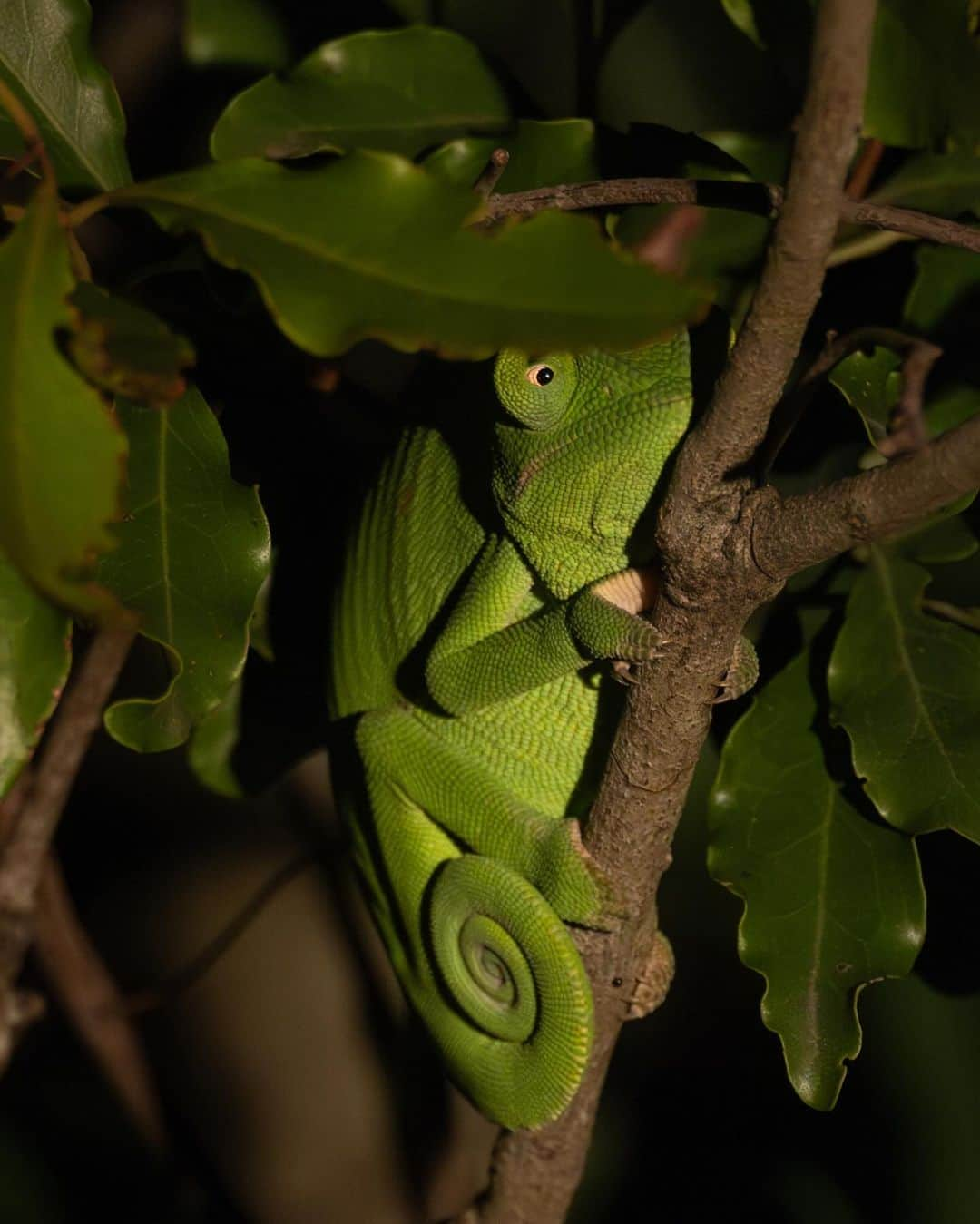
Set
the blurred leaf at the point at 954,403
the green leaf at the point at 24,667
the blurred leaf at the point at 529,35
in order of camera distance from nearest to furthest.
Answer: the green leaf at the point at 24,667 → the blurred leaf at the point at 954,403 → the blurred leaf at the point at 529,35

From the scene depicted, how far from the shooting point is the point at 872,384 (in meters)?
0.97

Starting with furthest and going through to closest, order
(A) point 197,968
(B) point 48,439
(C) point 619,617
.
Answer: (A) point 197,968
(C) point 619,617
(B) point 48,439

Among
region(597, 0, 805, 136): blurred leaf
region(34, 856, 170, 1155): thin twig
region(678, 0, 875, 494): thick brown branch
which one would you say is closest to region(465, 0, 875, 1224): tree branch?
region(678, 0, 875, 494): thick brown branch

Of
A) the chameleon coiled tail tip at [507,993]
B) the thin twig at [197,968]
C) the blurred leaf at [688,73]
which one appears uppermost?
the blurred leaf at [688,73]

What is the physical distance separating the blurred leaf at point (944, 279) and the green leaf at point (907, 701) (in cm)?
22

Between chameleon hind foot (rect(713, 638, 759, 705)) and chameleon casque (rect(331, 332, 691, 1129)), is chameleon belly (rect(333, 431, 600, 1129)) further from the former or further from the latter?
chameleon hind foot (rect(713, 638, 759, 705))

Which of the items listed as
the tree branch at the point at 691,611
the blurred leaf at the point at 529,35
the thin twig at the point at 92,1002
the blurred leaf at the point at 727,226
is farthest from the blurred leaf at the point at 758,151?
the thin twig at the point at 92,1002

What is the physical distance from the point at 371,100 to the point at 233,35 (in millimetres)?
217

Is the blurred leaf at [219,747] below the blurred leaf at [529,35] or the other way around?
below

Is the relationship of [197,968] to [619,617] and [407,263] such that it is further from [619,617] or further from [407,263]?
[407,263]

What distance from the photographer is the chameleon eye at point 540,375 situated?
883 mm

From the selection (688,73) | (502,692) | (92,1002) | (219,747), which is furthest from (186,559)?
(688,73)

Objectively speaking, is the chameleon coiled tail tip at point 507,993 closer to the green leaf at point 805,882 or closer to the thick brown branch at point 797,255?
the green leaf at point 805,882

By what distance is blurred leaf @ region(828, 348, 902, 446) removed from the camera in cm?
93
